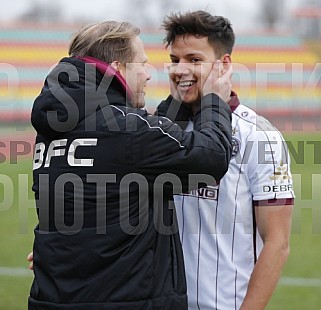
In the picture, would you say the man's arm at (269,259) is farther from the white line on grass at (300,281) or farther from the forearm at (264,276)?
the white line on grass at (300,281)

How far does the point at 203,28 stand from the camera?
287 cm

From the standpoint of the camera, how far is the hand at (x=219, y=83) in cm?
261

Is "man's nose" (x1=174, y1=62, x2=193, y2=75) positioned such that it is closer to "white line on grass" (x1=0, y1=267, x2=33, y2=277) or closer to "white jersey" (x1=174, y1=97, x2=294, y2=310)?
"white jersey" (x1=174, y1=97, x2=294, y2=310)

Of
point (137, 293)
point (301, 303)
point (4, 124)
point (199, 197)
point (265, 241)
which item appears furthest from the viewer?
point (4, 124)

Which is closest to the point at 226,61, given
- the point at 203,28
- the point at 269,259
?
the point at 203,28

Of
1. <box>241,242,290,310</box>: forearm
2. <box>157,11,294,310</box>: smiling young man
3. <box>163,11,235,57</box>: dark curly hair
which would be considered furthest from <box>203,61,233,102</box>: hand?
<box>241,242,290,310</box>: forearm

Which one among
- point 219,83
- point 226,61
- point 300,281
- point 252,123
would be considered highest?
point 226,61

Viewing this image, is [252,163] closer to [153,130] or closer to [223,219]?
[223,219]

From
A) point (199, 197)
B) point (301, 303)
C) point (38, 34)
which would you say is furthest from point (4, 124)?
point (199, 197)

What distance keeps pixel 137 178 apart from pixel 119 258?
10.5 inches

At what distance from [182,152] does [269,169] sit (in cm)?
44

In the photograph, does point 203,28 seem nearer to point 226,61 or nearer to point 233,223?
point 226,61

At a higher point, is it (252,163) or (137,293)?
(252,163)

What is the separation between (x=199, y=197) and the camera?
2.77m
